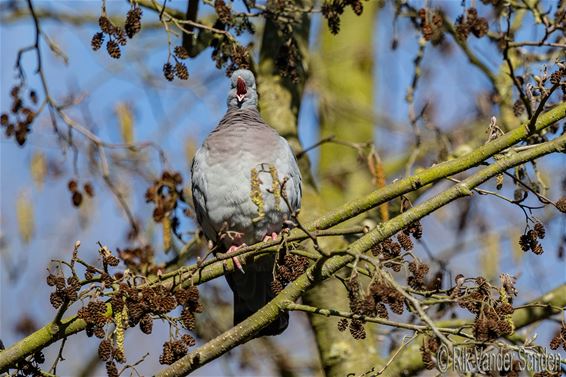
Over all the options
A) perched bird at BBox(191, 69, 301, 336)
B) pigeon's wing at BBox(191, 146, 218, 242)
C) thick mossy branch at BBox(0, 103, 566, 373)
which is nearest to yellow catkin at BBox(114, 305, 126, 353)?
thick mossy branch at BBox(0, 103, 566, 373)

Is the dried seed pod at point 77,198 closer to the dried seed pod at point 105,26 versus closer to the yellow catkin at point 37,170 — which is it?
the yellow catkin at point 37,170

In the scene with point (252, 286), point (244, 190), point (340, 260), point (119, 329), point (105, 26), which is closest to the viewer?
point (119, 329)

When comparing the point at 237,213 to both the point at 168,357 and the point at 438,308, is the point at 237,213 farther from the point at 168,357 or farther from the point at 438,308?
the point at 168,357

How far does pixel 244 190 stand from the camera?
4.73m

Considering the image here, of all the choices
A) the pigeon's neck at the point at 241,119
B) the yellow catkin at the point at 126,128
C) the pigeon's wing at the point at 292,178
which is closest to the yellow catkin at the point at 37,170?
the yellow catkin at the point at 126,128

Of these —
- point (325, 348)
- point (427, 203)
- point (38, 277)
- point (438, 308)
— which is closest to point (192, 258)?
→ point (325, 348)

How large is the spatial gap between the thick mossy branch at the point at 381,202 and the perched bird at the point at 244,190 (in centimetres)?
109

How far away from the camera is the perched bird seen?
15.5 feet

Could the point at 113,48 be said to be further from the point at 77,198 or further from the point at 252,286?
the point at 252,286

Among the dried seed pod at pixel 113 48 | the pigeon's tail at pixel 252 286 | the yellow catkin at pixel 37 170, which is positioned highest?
the yellow catkin at pixel 37 170

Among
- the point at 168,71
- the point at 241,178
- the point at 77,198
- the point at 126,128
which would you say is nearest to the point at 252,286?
the point at 241,178

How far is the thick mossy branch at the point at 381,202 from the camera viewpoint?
3.30 metres

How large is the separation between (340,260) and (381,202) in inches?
13.4

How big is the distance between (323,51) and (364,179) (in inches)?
89.0
